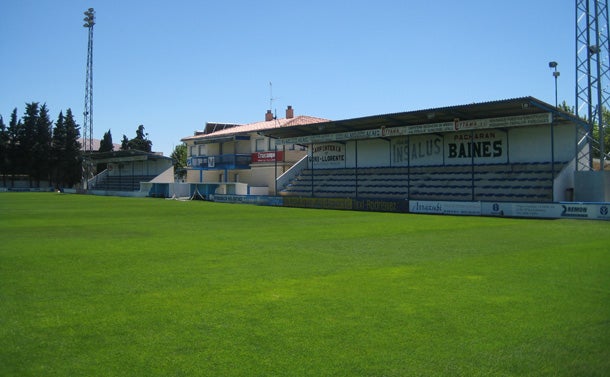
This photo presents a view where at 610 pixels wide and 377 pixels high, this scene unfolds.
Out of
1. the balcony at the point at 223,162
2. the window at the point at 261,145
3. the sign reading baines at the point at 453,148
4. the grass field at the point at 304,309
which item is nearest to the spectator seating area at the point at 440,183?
the sign reading baines at the point at 453,148

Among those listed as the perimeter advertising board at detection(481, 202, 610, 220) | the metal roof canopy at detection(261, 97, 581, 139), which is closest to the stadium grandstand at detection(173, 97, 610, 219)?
the metal roof canopy at detection(261, 97, 581, 139)

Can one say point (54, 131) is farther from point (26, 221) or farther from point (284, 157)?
point (26, 221)

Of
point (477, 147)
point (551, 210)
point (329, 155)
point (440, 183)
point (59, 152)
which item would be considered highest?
point (59, 152)

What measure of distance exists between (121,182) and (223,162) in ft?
75.1

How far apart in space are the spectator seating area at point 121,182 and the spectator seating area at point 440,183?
1128 inches

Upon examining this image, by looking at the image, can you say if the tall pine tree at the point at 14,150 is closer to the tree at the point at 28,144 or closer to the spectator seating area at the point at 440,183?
the tree at the point at 28,144

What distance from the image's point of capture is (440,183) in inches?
1276

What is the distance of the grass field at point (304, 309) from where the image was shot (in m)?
4.61

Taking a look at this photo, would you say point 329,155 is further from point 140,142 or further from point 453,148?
point 140,142

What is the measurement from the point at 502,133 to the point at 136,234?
79.0ft

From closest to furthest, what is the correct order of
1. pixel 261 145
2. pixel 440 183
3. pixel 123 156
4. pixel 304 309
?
pixel 304 309
pixel 440 183
pixel 261 145
pixel 123 156

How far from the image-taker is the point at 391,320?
5.95 metres

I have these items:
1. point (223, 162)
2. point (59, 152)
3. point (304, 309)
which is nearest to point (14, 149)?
point (59, 152)

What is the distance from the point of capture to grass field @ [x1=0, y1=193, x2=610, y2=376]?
461 centimetres
